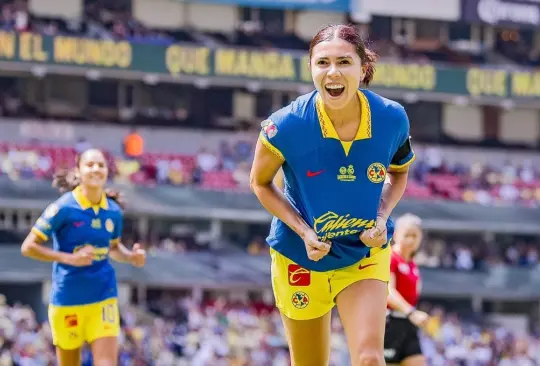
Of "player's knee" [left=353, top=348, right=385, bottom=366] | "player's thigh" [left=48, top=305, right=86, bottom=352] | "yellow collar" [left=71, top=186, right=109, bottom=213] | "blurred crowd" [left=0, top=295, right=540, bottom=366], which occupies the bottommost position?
"blurred crowd" [left=0, top=295, right=540, bottom=366]

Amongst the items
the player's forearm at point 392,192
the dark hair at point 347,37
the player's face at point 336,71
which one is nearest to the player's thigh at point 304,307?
the player's forearm at point 392,192

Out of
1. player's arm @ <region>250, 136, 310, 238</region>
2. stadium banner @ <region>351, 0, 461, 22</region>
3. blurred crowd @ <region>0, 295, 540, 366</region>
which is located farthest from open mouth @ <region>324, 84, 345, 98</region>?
stadium banner @ <region>351, 0, 461, 22</region>

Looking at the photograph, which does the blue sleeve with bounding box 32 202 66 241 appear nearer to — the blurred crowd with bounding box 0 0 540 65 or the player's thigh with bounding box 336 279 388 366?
the player's thigh with bounding box 336 279 388 366

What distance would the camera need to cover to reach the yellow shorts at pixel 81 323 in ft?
33.8

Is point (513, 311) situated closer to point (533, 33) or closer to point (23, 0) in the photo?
point (533, 33)

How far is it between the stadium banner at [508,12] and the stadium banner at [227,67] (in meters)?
1.88

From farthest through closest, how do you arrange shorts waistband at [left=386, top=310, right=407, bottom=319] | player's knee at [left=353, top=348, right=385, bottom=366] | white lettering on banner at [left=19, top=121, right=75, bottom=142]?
white lettering on banner at [left=19, top=121, right=75, bottom=142] → shorts waistband at [left=386, top=310, right=407, bottom=319] → player's knee at [left=353, top=348, right=385, bottom=366]

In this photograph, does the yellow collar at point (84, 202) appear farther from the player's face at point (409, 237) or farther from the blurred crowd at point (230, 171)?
the blurred crowd at point (230, 171)

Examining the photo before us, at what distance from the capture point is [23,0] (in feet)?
110

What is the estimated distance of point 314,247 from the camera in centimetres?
690

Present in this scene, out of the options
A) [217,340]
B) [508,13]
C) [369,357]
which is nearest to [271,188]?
[369,357]

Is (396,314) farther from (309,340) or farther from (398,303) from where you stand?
(309,340)

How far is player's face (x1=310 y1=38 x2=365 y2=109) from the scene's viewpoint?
22.5ft

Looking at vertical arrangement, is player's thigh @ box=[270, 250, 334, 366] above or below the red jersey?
above
